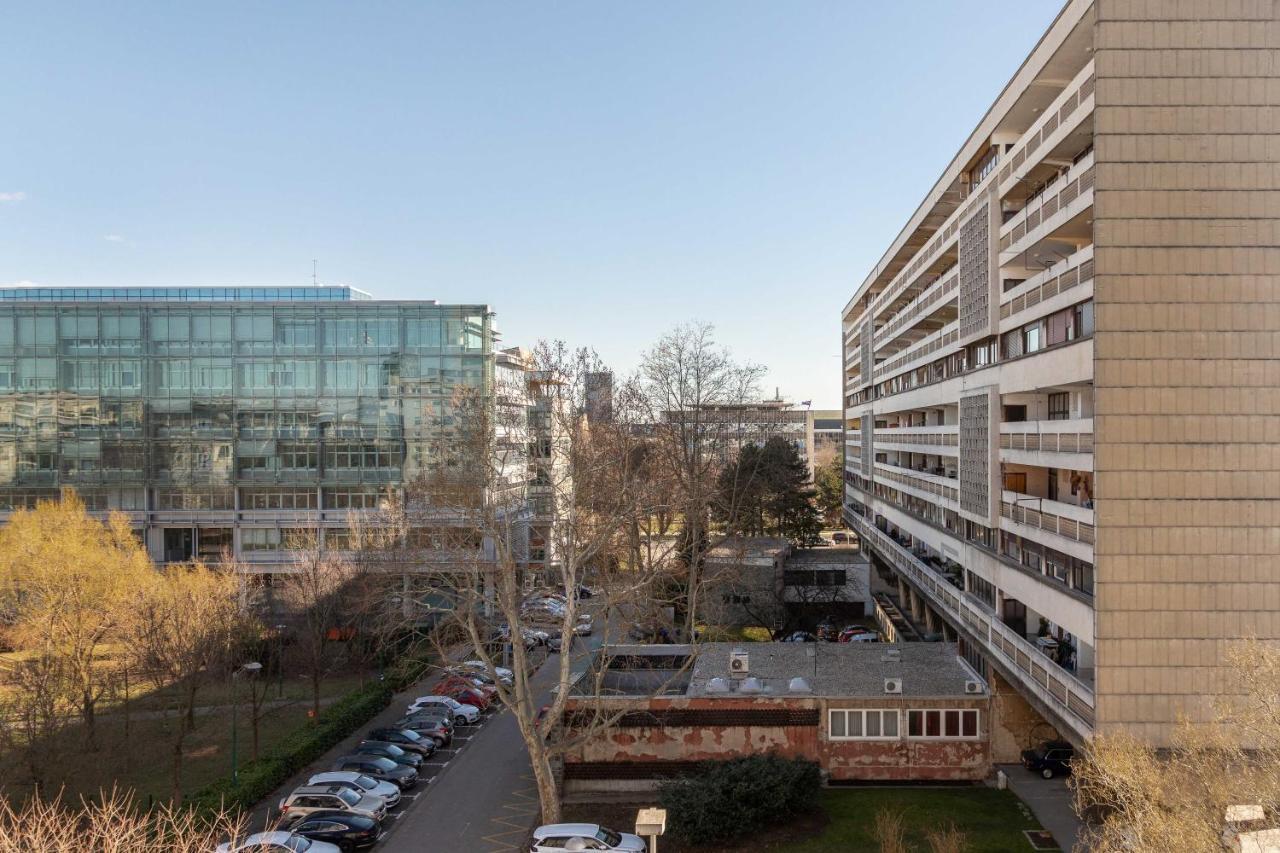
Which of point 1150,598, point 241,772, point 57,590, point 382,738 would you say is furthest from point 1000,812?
point 57,590

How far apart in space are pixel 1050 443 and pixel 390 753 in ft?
68.9

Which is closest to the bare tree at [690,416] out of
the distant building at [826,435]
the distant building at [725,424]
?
the distant building at [725,424]

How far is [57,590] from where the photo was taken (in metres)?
30.7

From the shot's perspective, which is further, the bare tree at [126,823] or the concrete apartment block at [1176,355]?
the concrete apartment block at [1176,355]

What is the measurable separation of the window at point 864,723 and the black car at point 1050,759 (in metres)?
3.68

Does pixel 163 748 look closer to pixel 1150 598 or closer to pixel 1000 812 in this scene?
pixel 1000 812

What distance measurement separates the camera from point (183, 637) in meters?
25.1

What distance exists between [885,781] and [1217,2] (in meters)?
20.2

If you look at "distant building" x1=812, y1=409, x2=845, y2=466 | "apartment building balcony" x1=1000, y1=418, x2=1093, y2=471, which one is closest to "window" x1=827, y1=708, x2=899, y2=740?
"apartment building balcony" x1=1000, y1=418, x2=1093, y2=471

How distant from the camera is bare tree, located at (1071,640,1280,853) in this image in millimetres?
10617

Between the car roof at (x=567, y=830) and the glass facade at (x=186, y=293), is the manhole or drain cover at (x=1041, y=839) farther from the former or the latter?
the glass facade at (x=186, y=293)

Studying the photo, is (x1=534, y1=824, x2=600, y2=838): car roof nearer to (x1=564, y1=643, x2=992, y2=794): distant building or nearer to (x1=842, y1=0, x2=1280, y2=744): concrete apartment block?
(x1=564, y1=643, x2=992, y2=794): distant building

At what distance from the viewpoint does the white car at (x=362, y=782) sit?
2277 cm

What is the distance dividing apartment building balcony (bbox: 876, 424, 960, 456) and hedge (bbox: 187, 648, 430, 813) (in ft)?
66.2
